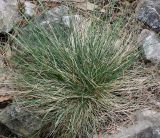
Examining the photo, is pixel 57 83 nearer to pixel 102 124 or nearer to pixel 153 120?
pixel 102 124

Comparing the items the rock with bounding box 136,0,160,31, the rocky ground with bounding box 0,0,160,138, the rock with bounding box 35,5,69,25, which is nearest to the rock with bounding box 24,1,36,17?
the rocky ground with bounding box 0,0,160,138

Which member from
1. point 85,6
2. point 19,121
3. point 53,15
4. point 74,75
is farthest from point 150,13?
point 19,121

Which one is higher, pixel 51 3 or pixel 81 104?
pixel 51 3

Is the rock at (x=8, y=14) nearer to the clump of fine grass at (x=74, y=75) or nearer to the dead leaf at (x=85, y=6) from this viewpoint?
the clump of fine grass at (x=74, y=75)

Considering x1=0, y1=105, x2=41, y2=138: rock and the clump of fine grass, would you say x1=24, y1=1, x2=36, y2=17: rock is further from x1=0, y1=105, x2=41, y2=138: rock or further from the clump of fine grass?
x1=0, y1=105, x2=41, y2=138: rock

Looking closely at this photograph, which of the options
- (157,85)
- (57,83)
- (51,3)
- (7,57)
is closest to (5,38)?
(7,57)

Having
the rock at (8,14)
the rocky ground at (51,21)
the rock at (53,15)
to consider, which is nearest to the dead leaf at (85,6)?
the rocky ground at (51,21)

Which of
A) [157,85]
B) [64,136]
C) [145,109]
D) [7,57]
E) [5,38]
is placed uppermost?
[5,38]
